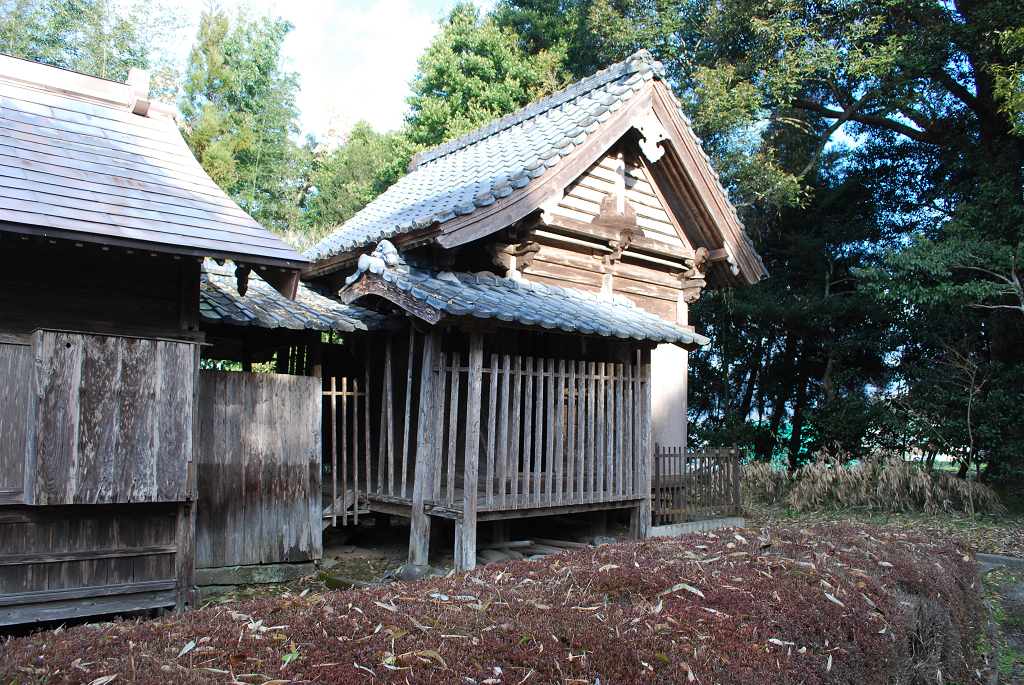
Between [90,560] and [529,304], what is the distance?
510 cm

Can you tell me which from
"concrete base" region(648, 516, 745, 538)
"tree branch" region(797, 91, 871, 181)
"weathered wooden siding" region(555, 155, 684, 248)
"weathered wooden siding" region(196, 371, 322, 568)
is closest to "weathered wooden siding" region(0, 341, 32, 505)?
"weathered wooden siding" region(196, 371, 322, 568)

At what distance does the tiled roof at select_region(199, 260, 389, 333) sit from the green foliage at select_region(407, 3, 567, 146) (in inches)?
599

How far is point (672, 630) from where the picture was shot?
3.47 metres

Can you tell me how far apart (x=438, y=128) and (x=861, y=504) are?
18048 millimetres

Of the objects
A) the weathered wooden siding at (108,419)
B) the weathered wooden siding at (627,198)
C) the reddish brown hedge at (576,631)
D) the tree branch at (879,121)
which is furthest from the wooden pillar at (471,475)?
the tree branch at (879,121)

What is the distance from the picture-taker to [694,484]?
449 inches

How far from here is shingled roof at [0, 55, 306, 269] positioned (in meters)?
5.95

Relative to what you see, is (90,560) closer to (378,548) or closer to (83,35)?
(378,548)

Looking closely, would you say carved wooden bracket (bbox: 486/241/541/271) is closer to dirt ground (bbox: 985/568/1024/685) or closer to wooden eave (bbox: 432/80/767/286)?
wooden eave (bbox: 432/80/767/286)

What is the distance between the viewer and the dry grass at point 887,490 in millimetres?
14062

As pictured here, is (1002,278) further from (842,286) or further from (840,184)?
(840,184)

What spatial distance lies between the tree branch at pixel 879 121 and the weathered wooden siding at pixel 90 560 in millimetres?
18771

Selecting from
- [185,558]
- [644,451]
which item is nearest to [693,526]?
[644,451]

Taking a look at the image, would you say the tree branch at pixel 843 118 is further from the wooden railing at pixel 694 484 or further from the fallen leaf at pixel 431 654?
the fallen leaf at pixel 431 654
